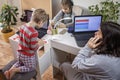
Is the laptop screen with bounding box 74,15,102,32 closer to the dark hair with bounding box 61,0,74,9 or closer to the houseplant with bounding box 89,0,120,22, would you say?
the houseplant with bounding box 89,0,120,22

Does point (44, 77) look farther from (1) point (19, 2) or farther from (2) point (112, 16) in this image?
(1) point (19, 2)

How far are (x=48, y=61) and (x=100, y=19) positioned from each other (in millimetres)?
856

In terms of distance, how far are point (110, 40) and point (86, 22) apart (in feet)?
2.52

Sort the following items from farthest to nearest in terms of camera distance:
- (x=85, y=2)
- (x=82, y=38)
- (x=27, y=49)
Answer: (x=85, y=2) → (x=82, y=38) → (x=27, y=49)

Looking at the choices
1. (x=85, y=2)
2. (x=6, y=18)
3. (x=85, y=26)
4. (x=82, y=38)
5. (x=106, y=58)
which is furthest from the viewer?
(x=6, y=18)

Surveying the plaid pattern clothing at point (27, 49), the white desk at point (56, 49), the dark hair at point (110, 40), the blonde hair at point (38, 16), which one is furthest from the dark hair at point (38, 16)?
the dark hair at point (110, 40)

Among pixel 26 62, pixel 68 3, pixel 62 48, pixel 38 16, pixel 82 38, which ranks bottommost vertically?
pixel 26 62

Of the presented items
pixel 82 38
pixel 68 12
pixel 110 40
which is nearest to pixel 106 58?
pixel 110 40

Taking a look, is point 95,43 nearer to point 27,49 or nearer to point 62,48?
point 62,48

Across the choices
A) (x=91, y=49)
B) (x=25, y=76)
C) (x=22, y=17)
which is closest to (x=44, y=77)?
(x=25, y=76)

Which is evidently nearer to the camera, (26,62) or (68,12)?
(26,62)

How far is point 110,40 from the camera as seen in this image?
1428 millimetres

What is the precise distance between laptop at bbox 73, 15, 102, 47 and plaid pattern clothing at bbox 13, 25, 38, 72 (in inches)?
20.8

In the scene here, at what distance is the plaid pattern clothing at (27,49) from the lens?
5.89ft
